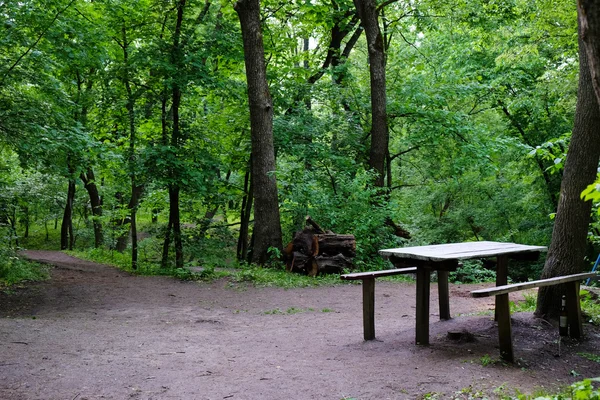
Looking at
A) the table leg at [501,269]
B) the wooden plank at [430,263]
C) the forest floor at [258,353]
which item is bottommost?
the forest floor at [258,353]

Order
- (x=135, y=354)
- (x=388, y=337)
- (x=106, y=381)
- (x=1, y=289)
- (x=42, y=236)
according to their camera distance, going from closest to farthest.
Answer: (x=106, y=381) → (x=135, y=354) → (x=388, y=337) → (x=1, y=289) → (x=42, y=236)

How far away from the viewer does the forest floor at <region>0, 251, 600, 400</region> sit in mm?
4070

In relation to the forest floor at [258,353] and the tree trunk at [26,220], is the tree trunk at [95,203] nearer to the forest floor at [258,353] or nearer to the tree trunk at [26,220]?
the tree trunk at [26,220]

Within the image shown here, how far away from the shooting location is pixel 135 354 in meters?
5.27

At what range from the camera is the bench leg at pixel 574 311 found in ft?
17.7

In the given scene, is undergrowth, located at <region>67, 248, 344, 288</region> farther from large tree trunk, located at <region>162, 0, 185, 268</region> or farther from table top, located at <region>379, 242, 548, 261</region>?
table top, located at <region>379, 242, 548, 261</region>

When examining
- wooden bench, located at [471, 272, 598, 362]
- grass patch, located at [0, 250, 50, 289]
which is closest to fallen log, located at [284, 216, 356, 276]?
grass patch, located at [0, 250, 50, 289]

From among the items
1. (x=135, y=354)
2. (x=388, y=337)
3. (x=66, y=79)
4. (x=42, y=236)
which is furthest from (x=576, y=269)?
(x=42, y=236)

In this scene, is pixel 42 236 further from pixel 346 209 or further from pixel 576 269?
pixel 576 269

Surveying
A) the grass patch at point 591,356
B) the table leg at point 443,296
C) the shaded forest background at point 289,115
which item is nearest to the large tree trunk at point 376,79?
the shaded forest background at point 289,115

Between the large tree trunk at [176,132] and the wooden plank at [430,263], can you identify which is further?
the large tree trunk at [176,132]

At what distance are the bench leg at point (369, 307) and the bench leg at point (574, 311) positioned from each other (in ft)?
7.03

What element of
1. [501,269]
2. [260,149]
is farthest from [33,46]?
[501,269]

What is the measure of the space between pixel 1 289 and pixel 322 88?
10.2 m
